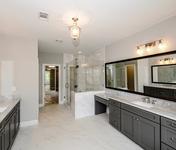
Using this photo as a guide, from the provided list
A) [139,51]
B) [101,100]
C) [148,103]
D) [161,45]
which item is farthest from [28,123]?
[161,45]

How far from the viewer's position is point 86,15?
228cm

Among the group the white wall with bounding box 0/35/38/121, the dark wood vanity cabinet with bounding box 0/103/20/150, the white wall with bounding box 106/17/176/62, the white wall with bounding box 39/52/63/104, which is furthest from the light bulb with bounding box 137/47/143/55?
the white wall with bounding box 39/52/63/104

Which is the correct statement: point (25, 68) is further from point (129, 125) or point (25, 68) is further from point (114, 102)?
point (129, 125)

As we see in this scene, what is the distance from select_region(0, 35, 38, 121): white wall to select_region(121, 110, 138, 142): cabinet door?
8.08 ft

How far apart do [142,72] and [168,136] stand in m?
1.54

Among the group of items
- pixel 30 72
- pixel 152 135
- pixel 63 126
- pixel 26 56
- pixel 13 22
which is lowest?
pixel 63 126

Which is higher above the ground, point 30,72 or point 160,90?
point 30,72

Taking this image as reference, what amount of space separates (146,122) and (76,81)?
138 inches

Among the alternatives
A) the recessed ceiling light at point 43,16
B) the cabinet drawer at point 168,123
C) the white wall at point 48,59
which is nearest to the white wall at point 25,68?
the recessed ceiling light at point 43,16

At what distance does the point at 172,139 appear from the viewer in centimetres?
188

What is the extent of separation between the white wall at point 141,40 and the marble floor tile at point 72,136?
211 centimetres

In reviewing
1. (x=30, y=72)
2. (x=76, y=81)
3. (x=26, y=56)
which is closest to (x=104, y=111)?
(x=76, y=81)

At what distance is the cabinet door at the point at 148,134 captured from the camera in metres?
2.12

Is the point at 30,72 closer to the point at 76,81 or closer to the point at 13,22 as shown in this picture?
the point at 13,22
